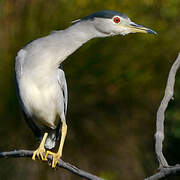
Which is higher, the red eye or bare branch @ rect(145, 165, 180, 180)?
the red eye

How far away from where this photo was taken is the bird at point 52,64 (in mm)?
3072

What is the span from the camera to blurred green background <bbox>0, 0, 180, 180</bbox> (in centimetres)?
494

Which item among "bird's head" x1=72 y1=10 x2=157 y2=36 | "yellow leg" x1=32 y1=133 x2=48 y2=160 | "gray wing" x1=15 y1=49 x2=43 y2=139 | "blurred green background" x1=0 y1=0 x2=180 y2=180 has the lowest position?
"blurred green background" x1=0 y1=0 x2=180 y2=180

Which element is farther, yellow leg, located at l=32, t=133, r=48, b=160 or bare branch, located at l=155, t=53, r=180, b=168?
yellow leg, located at l=32, t=133, r=48, b=160


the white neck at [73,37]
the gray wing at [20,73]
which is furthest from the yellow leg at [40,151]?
the white neck at [73,37]

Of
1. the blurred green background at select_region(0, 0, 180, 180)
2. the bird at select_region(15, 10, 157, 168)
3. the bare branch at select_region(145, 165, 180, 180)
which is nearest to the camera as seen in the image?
the bare branch at select_region(145, 165, 180, 180)

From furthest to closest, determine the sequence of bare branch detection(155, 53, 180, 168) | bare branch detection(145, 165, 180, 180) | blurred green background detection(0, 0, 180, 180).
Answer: blurred green background detection(0, 0, 180, 180), bare branch detection(155, 53, 180, 168), bare branch detection(145, 165, 180, 180)

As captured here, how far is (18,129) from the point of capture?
4.94 metres

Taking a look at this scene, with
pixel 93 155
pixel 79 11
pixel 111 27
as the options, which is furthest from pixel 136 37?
pixel 111 27

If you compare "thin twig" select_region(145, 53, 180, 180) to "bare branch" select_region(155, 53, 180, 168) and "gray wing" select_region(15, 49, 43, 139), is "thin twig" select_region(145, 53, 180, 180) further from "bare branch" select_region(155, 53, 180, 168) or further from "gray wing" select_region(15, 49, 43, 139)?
"gray wing" select_region(15, 49, 43, 139)

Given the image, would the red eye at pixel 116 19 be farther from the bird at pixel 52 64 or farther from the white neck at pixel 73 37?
the white neck at pixel 73 37

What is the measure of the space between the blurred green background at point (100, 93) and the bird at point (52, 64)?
172 centimetres

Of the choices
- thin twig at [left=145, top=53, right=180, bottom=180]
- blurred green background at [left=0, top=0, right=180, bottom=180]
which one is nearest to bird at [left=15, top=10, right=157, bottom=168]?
thin twig at [left=145, top=53, right=180, bottom=180]

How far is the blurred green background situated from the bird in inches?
67.9
